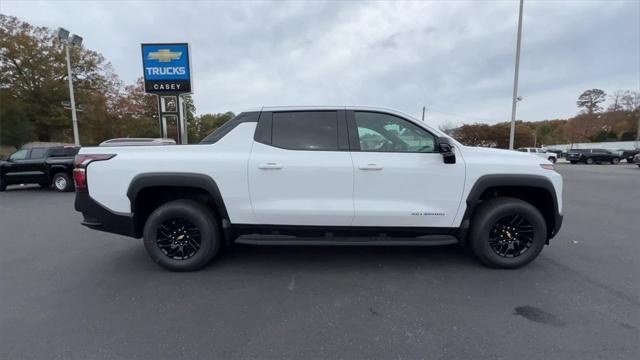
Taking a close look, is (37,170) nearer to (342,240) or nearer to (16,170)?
(16,170)

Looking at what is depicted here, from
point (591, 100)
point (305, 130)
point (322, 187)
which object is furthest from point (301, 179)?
point (591, 100)

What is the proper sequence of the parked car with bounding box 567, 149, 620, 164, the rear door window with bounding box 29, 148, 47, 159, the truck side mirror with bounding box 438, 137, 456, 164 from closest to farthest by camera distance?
the truck side mirror with bounding box 438, 137, 456, 164, the rear door window with bounding box 29, 148, 47, 159, the parked car with bounding box 567, 149, 620, 164

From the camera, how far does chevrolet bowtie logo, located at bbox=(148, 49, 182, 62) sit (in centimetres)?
1404

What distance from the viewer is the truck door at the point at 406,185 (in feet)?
11.6

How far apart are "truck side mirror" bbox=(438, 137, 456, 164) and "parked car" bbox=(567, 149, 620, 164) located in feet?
116

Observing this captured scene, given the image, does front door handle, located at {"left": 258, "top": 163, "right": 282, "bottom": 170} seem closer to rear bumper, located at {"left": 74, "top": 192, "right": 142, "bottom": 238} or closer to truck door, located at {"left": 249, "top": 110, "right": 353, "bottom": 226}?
truck door, located at {"left": 249, "top": 110, "right": 353, "bottom": 226}

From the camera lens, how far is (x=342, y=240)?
3.64 m

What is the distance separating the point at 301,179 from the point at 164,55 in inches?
532

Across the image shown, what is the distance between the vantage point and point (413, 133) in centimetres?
370

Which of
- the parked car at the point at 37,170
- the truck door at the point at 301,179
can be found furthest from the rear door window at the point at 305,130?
the parked car at the point at 37,170

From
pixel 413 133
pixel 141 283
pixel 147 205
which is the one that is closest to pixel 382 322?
pixel 413 133

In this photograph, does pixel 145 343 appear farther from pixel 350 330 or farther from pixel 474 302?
pixel 474 302

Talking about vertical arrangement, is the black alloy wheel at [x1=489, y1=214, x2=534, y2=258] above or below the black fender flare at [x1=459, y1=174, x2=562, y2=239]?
below

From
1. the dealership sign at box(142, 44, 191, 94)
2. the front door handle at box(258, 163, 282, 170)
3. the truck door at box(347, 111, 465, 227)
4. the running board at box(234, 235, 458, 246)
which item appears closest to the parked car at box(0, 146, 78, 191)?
the dealership sign at box(142, 44, 191, 94)
